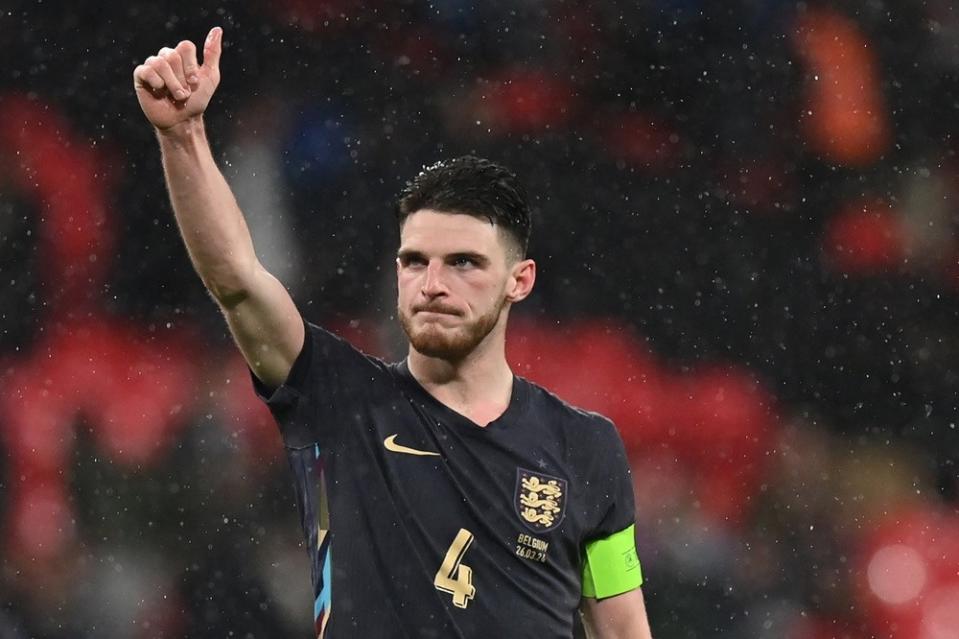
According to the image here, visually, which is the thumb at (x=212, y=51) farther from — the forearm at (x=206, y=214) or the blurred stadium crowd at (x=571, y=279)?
the blurred stadium crowd at (x=571, y=279)

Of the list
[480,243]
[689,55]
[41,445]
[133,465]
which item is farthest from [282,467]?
[480,243]

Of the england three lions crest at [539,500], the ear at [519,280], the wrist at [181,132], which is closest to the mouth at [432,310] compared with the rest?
the ear at [519,280]

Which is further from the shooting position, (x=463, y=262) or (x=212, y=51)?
(x=463, y=262)

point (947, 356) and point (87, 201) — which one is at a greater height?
point (87, 201)

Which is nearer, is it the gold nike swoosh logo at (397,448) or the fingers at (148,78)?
the fingers at (148,78)

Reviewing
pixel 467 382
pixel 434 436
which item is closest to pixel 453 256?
pixel 467 382

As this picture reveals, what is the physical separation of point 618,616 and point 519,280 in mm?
748

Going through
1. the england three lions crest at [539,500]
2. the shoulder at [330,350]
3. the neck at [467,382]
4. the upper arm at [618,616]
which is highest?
the shoulder at [330,350]

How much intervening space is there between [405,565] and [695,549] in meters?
3.76

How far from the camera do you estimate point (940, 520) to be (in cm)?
627

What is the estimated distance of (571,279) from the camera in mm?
6371

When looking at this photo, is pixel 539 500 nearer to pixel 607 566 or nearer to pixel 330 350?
pixel 607 566

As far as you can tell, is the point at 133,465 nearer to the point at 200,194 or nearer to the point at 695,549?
the point at 695,549

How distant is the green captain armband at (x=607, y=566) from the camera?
2762 mm
